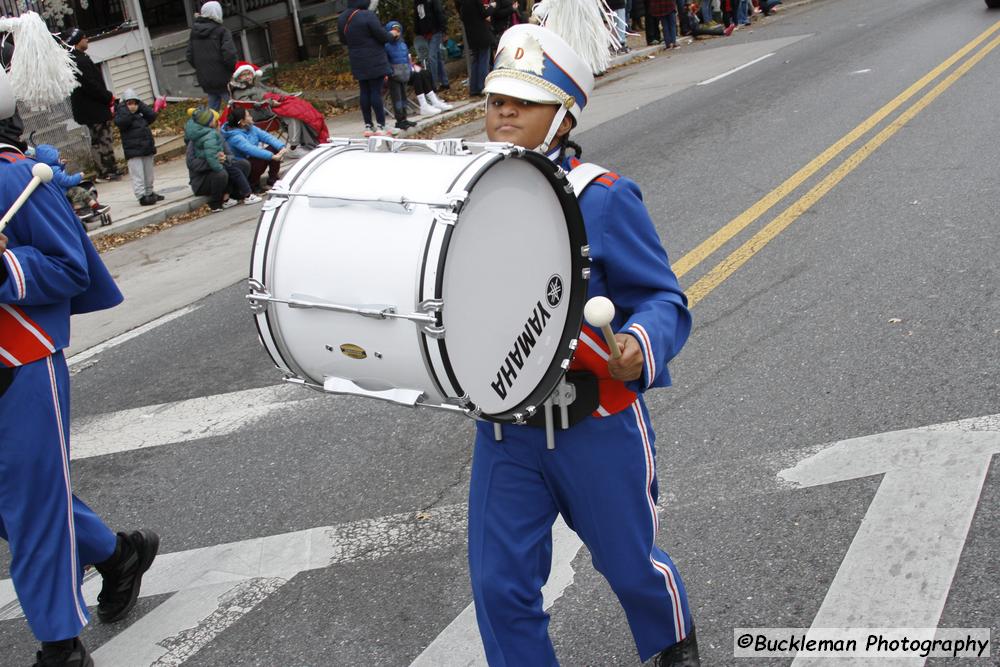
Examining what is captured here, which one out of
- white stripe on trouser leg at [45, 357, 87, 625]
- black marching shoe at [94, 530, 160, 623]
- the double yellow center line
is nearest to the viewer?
white stripe on trouser leg at [45, 357, 87, 625]

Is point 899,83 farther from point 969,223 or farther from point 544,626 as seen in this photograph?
point 544,626

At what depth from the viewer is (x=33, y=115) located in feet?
47.4

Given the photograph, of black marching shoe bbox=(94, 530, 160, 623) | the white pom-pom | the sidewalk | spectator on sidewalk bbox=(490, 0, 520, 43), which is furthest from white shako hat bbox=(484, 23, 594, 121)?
spectator on sidewalk bbox=(490, 0, 520, 43)

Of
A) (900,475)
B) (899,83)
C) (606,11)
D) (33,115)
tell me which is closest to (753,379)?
(900,475)

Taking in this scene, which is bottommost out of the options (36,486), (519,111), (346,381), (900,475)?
(900,475)

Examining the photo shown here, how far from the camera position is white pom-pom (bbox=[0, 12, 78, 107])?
602 centimetres

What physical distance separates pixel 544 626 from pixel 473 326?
0.86 metres

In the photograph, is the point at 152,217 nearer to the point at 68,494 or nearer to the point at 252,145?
the point at 252,145

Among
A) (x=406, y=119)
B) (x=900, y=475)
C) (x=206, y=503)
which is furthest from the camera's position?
(x=406, y=119)

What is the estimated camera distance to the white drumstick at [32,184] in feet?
11.3

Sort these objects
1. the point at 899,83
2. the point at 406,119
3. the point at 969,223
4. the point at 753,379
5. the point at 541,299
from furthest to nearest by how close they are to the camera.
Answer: the point at 406,119 → the point at 899,83 → the point at 969,223 → the point at 753,379 → the point at 541,299

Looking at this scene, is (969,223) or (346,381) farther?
(969,223)

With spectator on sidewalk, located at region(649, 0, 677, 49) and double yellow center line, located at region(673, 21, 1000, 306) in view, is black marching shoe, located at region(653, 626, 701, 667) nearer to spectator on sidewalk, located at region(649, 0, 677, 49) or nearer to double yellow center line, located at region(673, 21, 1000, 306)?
double yellow center line, located at region(673, 21, 1000, 306)

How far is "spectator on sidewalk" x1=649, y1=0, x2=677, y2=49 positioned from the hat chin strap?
17788 mm
